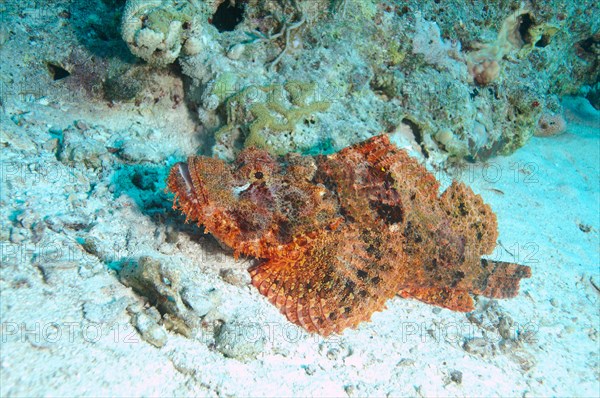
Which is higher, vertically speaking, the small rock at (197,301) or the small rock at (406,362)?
the small rock at (197,301)

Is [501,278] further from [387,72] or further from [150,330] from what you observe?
[150,330]

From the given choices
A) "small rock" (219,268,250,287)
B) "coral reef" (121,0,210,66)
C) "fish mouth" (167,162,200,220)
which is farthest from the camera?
"coral reef" (121,0,210,66)

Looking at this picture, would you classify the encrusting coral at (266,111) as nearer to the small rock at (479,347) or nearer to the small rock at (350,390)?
the small rock at (350,390)

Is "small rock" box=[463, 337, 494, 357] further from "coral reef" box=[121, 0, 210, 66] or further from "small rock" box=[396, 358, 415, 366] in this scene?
"coral reef" box=[121, 0, 210, 66]

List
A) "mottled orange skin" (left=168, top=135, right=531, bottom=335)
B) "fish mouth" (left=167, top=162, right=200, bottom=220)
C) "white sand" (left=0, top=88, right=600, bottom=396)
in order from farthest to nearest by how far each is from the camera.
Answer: "mottled orange skin" (left=168, top=135, right=531, bottom=335) → "fish mouth" (left=167, top=162, right=200, bottom=220) → "white sand" (left=0, top=88, right=600, bottom=396)

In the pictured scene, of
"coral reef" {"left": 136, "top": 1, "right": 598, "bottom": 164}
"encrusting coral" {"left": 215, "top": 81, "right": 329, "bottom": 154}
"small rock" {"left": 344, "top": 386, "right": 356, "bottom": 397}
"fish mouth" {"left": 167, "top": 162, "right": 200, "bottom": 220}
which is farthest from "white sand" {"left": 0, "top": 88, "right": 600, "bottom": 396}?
"coral reef" {"left": 136, "top": 1, "right": 598, "bottom": 164}

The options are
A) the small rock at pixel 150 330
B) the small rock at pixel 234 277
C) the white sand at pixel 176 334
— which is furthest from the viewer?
the small rock at pixel 234 277

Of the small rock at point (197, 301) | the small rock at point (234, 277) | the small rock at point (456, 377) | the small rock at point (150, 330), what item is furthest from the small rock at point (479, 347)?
the small rock at point (150, 330)

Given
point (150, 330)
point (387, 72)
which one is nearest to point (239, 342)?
point (150, 330)

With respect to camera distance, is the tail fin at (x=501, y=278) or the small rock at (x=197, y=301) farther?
the tail fin at (x=501, y=278)
